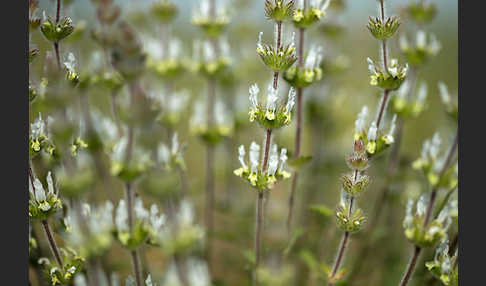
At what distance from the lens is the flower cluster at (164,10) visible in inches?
63.0

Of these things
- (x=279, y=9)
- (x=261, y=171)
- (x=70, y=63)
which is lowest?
(x=261, y=171)

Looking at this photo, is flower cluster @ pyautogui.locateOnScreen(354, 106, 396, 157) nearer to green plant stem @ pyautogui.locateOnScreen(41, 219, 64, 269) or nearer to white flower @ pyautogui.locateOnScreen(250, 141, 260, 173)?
white flower @ pyautogui.locateOnScreen(250, 141, 260, 173)

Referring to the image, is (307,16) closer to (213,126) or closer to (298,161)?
(298,161)

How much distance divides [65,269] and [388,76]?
0.78m

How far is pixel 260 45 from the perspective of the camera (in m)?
1.03

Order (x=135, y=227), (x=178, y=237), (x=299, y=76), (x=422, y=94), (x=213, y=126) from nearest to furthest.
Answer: (x=178, y=237), (x=135, y=227), (x=299, y=76), (x=422, y=94), (x=213, y=126)

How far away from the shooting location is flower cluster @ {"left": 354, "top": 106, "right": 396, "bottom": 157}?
3.67 ft

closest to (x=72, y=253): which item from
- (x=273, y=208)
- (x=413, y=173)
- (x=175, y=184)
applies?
(x=175, y=184)

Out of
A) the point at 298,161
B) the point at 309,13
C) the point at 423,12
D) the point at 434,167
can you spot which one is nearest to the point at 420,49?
the point at 423,12

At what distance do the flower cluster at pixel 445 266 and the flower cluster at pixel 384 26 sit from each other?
45 centimetres

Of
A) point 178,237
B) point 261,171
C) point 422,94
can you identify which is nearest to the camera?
point 178,237

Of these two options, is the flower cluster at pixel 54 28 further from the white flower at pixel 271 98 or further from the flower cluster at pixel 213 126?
the flower cluster at pixel 213 126

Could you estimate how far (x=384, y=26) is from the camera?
41.9 inches

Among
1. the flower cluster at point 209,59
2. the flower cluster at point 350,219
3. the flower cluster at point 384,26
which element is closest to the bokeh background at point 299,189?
the flower cluster at point 209,59
